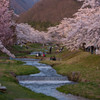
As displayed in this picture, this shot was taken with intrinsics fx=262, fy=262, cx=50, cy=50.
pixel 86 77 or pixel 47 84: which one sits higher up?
pixel 86 77

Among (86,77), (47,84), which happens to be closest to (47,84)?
(47,84)

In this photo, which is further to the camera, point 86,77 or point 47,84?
point 86,77

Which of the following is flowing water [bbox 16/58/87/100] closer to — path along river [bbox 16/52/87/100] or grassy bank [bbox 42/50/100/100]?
path along river [bbox 16/52/87/100]

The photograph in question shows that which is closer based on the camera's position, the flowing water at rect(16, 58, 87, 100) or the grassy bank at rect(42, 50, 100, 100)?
the flowing water at rect(16, 58, 87, 100)

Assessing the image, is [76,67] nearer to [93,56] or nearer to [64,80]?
[93,56]

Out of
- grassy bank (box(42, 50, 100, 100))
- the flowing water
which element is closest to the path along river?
the flowing water

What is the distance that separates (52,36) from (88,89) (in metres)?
114

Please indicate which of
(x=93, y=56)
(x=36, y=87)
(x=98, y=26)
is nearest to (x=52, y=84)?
(x=36, y=87)

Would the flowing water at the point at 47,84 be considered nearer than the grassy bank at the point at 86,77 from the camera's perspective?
Yes

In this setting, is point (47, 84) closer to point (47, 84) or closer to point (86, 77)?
point (47, 84)

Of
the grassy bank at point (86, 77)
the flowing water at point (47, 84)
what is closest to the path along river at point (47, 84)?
the flowing water at point (47, 84)

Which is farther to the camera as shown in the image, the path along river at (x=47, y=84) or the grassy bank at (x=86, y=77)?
the grassy bank at (x=86, y=77)

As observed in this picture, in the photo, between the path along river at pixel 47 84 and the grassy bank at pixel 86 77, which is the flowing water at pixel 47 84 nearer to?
the path along river at pixel 47 84

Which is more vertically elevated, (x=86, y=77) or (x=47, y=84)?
(x=86, y=77)
